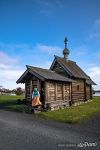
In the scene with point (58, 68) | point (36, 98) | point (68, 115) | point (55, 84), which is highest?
point (58, 68)

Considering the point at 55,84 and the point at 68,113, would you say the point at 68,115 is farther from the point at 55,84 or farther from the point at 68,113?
the point at 55,84

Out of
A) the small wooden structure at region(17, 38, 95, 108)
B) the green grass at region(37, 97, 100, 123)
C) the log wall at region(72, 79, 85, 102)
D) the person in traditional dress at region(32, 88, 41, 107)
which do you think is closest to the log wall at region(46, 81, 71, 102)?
the small wooden structure at region(17, 38, 95, 108)

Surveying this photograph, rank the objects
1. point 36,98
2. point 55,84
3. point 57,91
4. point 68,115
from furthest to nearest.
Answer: point 57,91, point 55,84, point 36,98, point 68,115

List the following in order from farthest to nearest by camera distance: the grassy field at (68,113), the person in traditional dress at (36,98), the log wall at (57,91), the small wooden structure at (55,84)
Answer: the log wall at (57,91), the small wooden structure at (55,84), the person in traditional dress at (36,98), the grassy field at (68,113)

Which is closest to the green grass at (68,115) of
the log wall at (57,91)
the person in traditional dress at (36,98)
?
the person in traditional dress at (36,98)

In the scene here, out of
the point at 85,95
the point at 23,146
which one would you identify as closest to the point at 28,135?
the point at 23,146

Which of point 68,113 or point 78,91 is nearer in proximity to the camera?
point 68,113

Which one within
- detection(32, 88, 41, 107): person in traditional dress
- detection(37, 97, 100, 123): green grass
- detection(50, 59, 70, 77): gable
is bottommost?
detection(37, 97, 100, 123): green grass

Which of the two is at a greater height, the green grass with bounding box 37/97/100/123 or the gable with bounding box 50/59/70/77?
the gable with bounding box 50/59/70/77

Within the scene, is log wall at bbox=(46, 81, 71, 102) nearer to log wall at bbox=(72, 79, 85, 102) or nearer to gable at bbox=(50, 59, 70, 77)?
log wall at bbox=(72, 79, 85, 102)

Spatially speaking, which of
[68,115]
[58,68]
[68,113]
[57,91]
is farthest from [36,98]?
[58,68]

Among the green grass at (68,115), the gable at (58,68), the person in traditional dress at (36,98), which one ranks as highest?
the gable at (58,68)

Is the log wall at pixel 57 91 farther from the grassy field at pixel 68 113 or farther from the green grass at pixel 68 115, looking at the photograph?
the green grass at pixel 68 115

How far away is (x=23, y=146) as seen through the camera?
9594 mm
